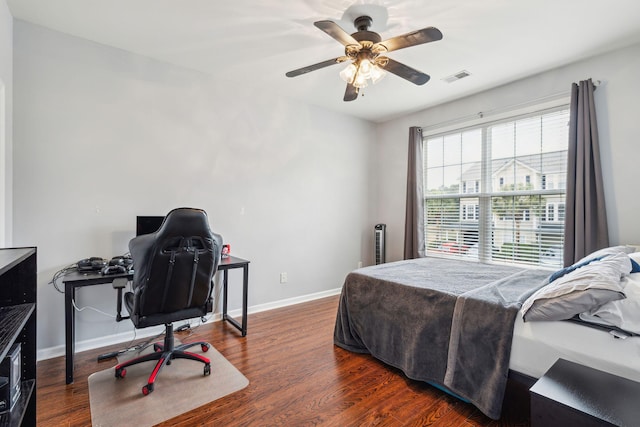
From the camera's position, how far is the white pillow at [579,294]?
1488 millimetres

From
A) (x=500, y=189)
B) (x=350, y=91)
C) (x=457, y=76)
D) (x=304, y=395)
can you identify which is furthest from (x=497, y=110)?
(x=304, y=395)

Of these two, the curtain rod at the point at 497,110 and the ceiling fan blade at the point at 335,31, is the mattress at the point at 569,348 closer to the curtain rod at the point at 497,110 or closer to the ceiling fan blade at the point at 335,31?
the ceiling fan blade at the point at 335,31

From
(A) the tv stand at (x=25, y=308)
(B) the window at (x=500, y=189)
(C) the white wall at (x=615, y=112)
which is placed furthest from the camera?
(B) the window at (x=500, y=189)

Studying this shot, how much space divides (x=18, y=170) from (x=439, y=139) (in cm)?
449

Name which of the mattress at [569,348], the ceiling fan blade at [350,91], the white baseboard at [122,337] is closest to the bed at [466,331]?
the mattress at [569,348]

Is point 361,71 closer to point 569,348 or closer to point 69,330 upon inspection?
point 569,348

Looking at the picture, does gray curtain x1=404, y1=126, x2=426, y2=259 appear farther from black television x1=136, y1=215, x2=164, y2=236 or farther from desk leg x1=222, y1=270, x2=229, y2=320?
black television x1=136, y1=215, x2=164, y2=236

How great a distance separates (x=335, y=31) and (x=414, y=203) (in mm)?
2858

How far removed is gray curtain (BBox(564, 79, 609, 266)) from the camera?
2816 millimetres

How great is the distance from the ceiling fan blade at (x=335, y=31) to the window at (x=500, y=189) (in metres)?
2.43

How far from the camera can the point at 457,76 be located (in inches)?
132

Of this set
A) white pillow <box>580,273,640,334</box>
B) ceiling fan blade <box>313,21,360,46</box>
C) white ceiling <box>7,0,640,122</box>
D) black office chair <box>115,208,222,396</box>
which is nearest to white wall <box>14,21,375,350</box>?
white ceiling <box>7,0,640,122</box>

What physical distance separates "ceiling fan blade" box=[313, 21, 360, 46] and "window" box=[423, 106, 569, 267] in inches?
95.8

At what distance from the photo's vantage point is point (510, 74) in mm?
3312
